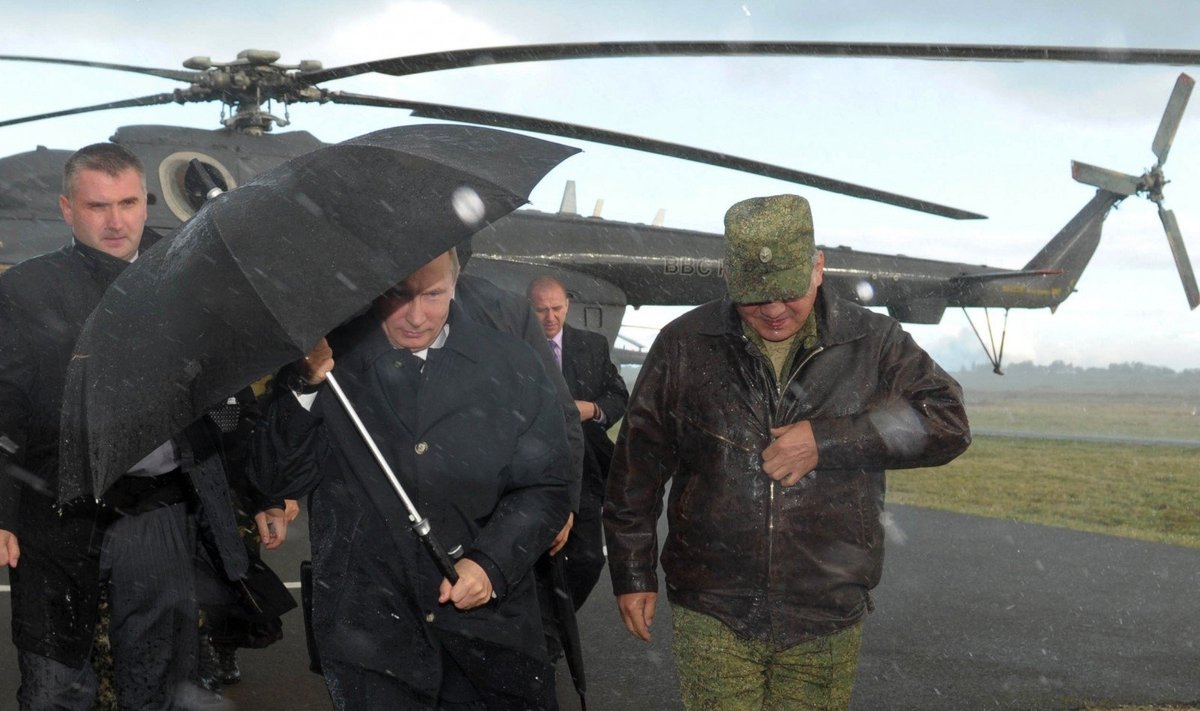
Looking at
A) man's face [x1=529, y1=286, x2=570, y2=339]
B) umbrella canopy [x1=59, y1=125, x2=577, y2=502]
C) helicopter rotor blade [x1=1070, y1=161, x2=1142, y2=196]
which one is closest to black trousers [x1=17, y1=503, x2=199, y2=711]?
umbrella canopy [x1=59, y1=125, x2=577, y2=502]

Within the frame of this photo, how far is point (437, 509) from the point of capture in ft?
9.22

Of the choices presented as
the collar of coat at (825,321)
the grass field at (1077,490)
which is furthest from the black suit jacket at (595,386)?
the grass field at (1077,490)

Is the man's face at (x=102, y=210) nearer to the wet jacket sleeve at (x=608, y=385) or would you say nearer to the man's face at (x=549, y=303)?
the man's face at (x=549, y=303)

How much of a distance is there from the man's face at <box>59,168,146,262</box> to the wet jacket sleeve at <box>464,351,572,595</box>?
1.48m

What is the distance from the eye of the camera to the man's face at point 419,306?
279 cm

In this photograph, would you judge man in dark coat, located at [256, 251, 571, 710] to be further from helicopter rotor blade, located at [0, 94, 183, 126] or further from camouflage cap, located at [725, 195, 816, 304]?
helicopter rotor blade, located at [0, 94, 183, 126]

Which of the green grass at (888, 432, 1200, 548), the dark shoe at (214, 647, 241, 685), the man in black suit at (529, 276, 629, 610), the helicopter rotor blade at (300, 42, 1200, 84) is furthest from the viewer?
the green grass at (888, 432, 1200, 548)

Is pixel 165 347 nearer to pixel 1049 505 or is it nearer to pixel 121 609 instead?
pixel 121 609

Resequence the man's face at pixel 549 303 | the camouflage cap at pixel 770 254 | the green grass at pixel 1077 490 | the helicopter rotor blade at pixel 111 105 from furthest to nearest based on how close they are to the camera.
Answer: the green grass at pixel 1077 490 → the helicopter rotor blade at pixel 111 105 → the man's face at pixel 549 303 → the camouflage cap at pixel 770 254

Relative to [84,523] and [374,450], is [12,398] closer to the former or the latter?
[84,523]

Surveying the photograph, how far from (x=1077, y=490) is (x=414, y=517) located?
1487 cm

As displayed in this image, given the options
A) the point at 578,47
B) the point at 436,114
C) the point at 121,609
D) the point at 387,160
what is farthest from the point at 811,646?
the point at 436,114

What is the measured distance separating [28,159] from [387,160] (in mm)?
7729

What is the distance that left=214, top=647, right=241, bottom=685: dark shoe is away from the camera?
5.11 m
